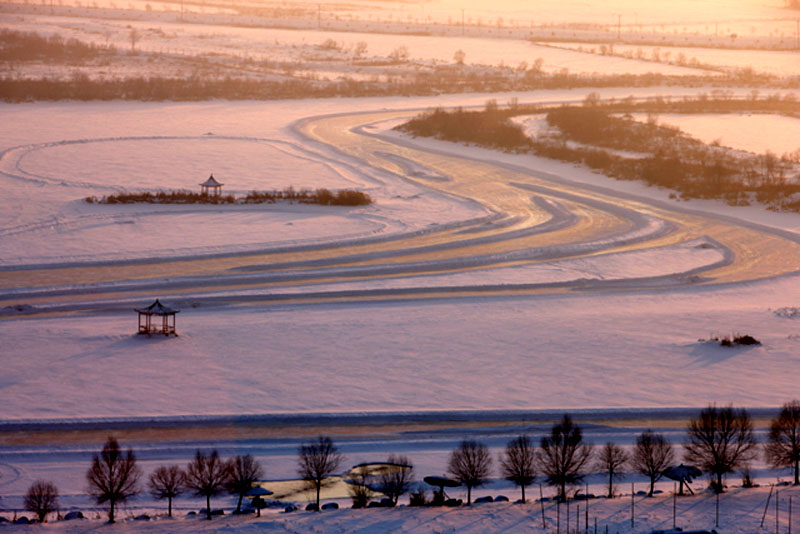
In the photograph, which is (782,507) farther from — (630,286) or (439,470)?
(630,286)

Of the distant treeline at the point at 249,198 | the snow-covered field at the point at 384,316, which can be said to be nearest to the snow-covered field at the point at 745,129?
the snow-covered field at the point at 384,316

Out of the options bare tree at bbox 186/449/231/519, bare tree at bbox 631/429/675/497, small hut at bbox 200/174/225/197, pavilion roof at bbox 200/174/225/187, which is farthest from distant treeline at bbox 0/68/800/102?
bare tree at bbox 631/429/675/497

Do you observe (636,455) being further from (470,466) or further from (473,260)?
(473,260)

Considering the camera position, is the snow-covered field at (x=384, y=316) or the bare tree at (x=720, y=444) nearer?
the bare tree at (x=720, y=444)

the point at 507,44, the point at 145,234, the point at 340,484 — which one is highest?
the point at 507,44

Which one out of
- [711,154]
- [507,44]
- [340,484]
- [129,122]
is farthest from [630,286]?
[507,44]

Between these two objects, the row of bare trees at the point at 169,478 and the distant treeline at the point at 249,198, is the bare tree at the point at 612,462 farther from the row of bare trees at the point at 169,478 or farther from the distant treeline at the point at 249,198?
the distant treeline at the point at 249,198
